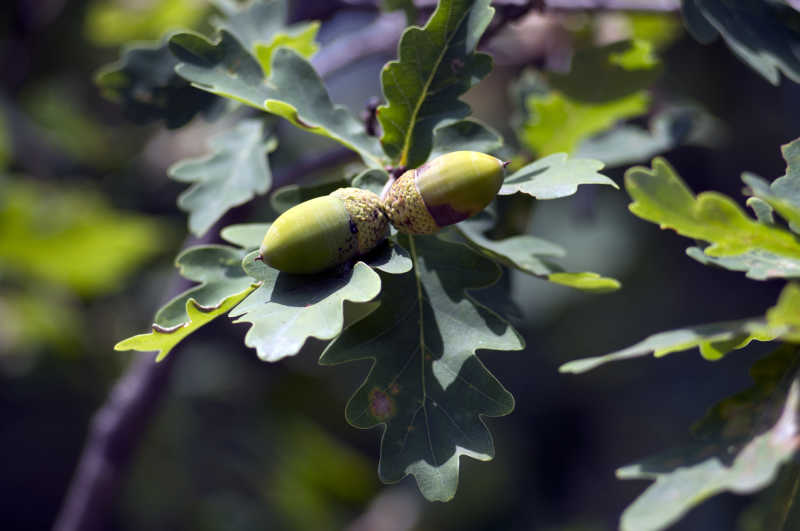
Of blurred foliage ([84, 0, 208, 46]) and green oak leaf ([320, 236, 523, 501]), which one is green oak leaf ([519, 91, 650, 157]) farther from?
blurred foliage ([84, 0, 208, 46])

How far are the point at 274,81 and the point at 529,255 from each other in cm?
49

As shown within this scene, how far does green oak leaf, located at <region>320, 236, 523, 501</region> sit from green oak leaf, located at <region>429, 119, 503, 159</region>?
15 centimetres

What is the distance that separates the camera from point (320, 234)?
90 centimetres

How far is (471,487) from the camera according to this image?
2.73 meters

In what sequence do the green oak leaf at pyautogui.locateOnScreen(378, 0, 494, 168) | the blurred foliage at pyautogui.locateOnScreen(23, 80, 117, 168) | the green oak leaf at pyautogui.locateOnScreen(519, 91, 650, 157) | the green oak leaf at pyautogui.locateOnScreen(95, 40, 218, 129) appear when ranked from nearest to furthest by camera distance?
1. the green oak leaf at pyautogui.locateOnScreen(378, 0, 494, 168)
2. the green oak leaf at pyautogui.locateOnScreen(95, 40, 218, 129)
3. the green oak leaf at pyautogui.locateOnScreen(519, 91, 650, 157)
4. the blurred foliage at pyautogui.locateOnScreen(23, 80, 117, 168)

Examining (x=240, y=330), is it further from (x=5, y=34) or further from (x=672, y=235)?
(x=672, y=235)

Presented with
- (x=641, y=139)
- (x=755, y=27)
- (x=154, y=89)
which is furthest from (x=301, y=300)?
(x=641, y=139)

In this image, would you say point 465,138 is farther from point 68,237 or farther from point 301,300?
point 68,237

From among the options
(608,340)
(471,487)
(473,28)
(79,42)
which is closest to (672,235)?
(608,340)

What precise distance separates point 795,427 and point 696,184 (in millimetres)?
2652

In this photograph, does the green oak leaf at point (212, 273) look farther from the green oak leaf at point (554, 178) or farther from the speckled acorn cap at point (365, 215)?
the green oak leaf at point (554, 178)

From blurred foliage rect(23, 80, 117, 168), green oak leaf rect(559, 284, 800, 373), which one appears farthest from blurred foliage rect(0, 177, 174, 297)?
green oak leaf rect(559, 284, 800, 373)

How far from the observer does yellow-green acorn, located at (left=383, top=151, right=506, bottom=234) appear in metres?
0.91

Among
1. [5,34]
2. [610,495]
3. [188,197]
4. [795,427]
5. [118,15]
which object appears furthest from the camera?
[610,495]
